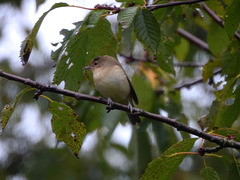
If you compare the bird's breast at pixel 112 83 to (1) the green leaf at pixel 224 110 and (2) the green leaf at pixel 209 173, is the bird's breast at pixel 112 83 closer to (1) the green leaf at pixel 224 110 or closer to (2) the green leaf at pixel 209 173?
(1) the green leaf at pixel 224 110

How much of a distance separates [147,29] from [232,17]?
0.47 m

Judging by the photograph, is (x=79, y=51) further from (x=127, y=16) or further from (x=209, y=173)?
(x=209, y=173)

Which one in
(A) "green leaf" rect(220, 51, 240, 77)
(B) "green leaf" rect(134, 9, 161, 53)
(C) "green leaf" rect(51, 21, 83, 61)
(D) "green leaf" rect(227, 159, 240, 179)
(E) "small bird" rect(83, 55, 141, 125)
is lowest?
(E) "small bird" rect(83, 55, 141, 125)

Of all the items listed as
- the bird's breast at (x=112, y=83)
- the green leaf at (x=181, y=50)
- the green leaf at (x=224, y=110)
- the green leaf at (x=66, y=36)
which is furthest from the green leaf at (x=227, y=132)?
the green leaf at (x=181, y=50)

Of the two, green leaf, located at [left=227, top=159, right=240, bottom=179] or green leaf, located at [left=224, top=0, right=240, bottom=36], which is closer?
green leaf, located at [left=224, top=0, right=240, bottom=36]

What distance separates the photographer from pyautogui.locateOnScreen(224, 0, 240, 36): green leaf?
212cm

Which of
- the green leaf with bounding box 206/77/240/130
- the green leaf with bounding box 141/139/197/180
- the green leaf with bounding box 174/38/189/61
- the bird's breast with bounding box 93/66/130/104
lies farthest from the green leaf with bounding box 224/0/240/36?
the green leaf with bounding box 174/38/189/61

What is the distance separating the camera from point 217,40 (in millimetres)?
A: 3232

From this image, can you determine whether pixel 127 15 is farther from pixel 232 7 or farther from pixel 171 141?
pixel 171 141

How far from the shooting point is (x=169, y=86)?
14.3 ft

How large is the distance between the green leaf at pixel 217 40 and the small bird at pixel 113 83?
89cm

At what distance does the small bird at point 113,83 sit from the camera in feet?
12.0

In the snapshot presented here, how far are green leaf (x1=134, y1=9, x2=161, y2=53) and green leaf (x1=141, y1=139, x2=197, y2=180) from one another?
56cm

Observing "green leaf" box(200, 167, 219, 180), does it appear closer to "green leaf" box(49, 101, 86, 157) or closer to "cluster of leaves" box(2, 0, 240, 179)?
"cluster of leaves" box(2, 0, 240, 179)
